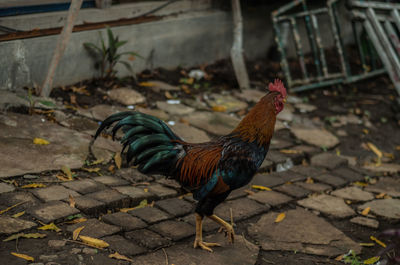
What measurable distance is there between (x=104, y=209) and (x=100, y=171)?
28.7 inches

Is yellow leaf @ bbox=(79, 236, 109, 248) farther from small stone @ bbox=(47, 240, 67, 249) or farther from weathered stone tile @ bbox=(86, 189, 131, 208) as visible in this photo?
weathered stone tile @ bbox=(86, 189, 131, 208)

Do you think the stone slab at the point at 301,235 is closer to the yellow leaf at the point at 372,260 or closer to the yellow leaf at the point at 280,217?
the yellow leaf at the point at 280,217

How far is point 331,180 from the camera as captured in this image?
202 inches

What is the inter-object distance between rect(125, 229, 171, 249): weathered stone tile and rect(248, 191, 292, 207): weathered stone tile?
117 centimetres

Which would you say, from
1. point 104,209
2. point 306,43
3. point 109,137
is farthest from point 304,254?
point 306,43

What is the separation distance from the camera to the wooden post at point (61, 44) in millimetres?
5355

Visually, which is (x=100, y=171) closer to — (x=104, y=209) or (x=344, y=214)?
(x=104, y=209)

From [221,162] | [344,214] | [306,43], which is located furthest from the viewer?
[306,43]

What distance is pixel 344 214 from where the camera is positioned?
445 cm

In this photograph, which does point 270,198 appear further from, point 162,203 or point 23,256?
point 23,256

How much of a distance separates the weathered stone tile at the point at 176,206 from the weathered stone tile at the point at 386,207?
62.9 inches

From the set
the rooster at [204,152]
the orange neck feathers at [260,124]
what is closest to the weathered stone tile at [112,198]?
the rooster at [204,152]

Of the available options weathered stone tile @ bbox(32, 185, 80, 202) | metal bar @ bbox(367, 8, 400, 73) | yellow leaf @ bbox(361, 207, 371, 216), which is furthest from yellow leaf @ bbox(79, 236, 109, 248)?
metal bar @ bbox(367, 8, 400, 73)

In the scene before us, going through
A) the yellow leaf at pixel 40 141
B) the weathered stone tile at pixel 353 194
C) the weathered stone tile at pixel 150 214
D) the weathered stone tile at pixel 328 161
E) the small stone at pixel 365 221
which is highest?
the yellow leaf at pixel 40 141
